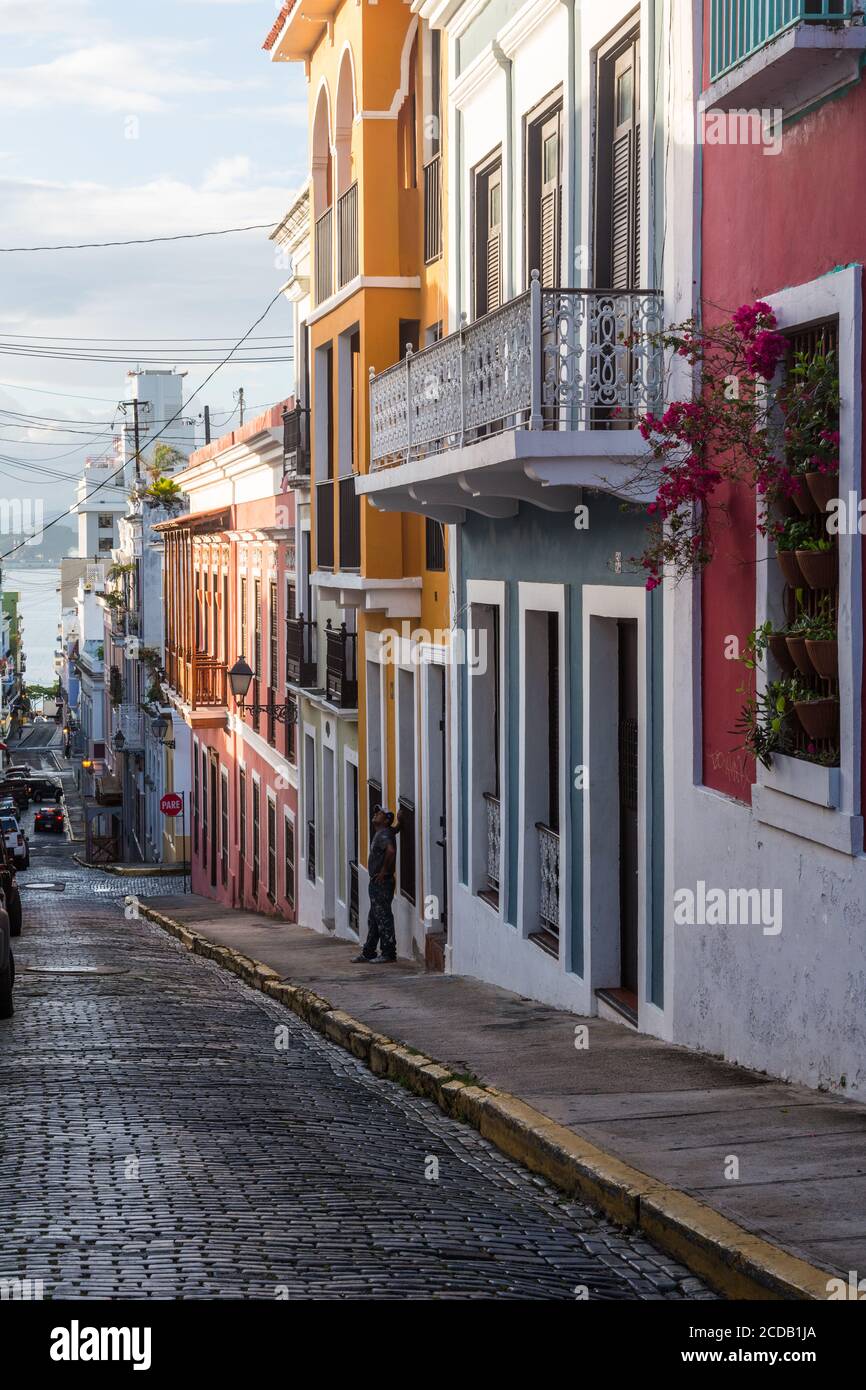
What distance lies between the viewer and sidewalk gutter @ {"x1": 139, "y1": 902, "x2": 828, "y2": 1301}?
18.8 ft

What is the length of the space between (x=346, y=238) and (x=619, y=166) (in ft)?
25.2

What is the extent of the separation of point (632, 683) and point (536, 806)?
2026 mm

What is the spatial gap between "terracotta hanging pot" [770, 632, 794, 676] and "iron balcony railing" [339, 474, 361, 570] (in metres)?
9.70

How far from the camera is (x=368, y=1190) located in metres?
7.29

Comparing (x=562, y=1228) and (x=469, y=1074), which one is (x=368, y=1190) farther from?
(x=469, y=1074)

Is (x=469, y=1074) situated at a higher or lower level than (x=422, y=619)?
lower

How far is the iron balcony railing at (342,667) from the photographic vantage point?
2014 centimetres

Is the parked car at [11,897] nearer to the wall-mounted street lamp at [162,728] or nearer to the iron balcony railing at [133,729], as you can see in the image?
the wall-mounted street lamp at [162,728]

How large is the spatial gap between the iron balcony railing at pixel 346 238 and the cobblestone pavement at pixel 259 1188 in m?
8.35

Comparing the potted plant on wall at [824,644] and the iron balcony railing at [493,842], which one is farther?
the iron balcony railing at [493,842]

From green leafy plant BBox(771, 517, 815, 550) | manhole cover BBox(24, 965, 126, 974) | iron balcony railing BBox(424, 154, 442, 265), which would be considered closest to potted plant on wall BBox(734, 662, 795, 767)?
green leafy plant BBox(771, 517, 815, 550)

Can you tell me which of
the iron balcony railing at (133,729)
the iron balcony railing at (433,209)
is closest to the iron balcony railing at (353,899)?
the iron balcony railing at (433,209)

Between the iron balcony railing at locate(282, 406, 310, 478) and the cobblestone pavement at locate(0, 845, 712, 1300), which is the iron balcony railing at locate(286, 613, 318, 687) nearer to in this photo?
the iron balcony railing at locate(282, 406, 310, 478)
